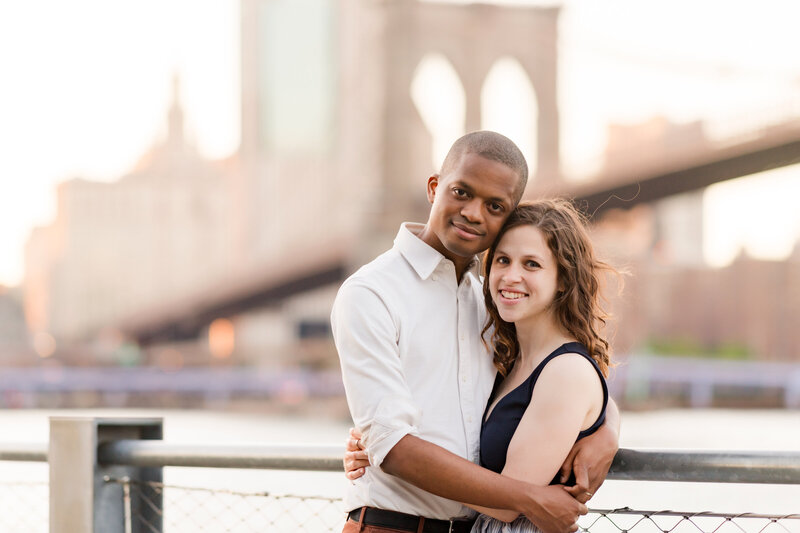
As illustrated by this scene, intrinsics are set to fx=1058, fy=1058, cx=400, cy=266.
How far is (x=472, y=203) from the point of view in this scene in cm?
163

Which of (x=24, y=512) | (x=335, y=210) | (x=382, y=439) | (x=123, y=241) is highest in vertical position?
(x=123, y=241)

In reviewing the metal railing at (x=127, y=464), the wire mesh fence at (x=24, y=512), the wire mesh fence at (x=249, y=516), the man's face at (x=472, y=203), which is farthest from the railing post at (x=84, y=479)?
the wire mesh fence at (x=24, y=512)

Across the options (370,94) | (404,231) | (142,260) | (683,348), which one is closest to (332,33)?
(142,260)

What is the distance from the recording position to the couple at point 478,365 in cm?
153

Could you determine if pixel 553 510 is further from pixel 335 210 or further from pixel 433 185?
pixel 335 210

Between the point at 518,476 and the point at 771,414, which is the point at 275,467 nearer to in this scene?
the point at 518,476

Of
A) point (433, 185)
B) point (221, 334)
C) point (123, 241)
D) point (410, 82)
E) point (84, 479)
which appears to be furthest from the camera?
point (123, 241)

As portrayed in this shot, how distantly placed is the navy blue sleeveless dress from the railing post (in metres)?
0.71

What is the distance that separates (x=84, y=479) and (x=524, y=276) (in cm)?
89

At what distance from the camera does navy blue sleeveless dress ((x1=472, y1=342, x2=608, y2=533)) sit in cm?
160

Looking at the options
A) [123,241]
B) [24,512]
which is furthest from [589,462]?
[123,241]

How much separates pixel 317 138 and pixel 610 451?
5038 centimetres

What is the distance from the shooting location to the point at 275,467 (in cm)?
177

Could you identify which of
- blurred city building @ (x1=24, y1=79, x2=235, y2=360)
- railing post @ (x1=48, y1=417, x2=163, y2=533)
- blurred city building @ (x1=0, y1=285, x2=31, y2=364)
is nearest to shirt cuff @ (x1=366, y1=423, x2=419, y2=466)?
railing post @ (x1=48, y1=417, x2=163, y2=533)
